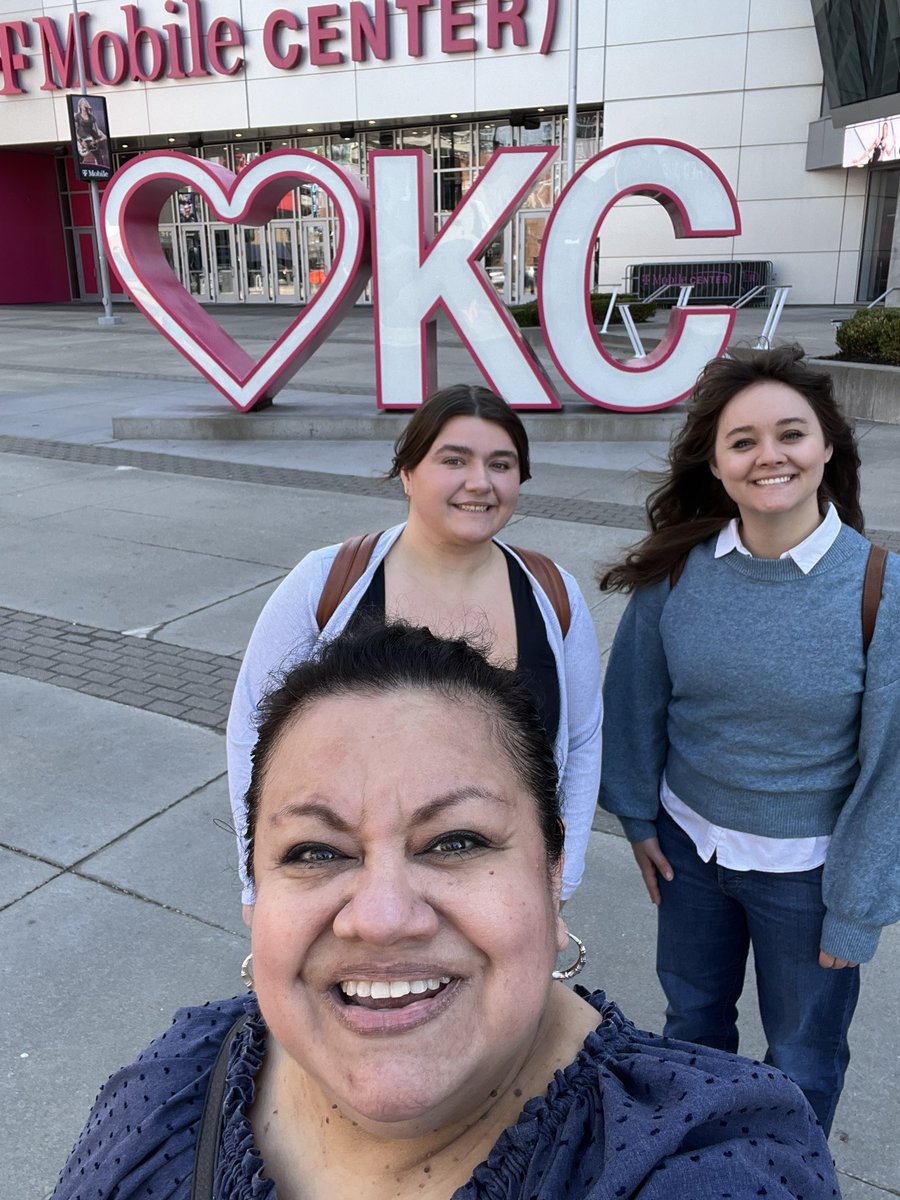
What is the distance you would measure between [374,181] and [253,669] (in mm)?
9498

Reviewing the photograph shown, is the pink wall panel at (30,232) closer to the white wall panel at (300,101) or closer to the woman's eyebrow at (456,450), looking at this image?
the white wall panel at (300,101)

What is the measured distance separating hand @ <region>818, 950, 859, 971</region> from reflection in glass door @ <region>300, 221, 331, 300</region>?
32.0 metres

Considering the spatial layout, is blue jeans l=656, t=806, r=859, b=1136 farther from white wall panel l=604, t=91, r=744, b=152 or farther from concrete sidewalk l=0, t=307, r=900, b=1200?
white wall panel l=604, t=91, r=744, b=152

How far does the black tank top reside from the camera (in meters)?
2.40

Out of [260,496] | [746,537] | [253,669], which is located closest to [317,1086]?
[253,669]

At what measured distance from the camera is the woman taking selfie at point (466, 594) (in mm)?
2379

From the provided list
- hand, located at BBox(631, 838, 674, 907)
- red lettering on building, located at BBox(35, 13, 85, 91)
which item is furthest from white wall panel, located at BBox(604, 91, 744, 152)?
hand, located at BBox(631, 838, 674, 907)

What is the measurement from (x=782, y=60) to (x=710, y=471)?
26123 mm

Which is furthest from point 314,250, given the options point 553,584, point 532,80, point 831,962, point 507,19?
point 831,962

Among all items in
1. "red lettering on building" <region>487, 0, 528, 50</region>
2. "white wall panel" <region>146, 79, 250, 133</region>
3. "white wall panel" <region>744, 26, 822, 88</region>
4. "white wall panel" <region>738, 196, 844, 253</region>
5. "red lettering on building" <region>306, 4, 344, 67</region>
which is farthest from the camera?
"white wall panel" <region>146, 79, 250, 133</region>

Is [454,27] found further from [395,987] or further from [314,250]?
[395,987]

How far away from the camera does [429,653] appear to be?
128 centimetres

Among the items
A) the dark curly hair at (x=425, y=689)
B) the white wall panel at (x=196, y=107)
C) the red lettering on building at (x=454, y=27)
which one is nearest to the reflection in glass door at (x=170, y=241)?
the white wall panel at (x=196, y=107)

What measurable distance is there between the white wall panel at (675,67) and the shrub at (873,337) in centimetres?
1461
